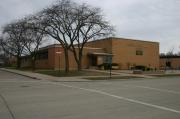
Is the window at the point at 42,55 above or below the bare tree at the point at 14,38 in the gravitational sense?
below

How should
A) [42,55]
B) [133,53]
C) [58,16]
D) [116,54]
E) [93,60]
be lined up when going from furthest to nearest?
[42,55] < [133,53] < [116,54] < [93,60] < [58,16]

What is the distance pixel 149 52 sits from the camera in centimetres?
6662

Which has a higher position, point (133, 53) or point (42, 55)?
point (133, 53)

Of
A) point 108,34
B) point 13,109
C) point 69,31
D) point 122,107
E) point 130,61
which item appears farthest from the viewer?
point 130,61

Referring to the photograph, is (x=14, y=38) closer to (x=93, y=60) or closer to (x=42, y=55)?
(x=42, y=55)

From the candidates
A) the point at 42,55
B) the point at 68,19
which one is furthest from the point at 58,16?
the point at 42,55

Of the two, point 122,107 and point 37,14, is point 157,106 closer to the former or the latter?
point 122,107

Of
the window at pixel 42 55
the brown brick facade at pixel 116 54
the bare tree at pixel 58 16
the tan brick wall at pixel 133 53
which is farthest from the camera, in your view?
the window at pixel 42 55

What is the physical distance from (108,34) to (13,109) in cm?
3317

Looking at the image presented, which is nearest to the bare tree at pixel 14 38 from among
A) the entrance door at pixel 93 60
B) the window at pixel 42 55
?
the window at pixel 42 55

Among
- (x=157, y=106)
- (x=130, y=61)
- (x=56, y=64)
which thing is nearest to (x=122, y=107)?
(x=157, y=106)

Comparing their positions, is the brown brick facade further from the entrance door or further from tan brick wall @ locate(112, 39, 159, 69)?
the entrance door

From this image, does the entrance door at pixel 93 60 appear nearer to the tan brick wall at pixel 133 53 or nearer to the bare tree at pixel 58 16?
the tan brick wall at pixel 133 53

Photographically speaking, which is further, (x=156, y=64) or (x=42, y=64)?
(x=156, y=64)
